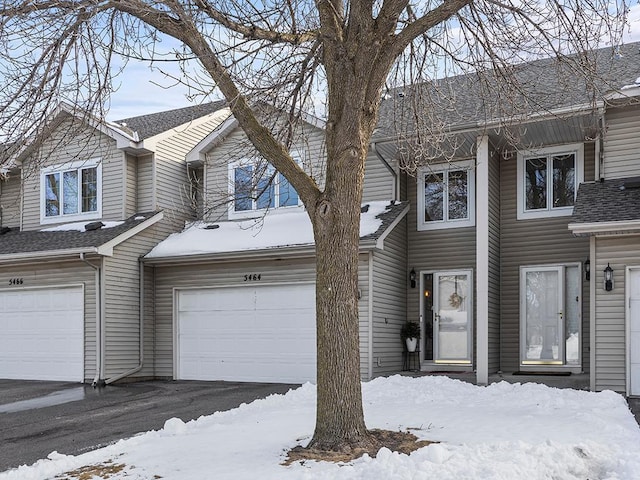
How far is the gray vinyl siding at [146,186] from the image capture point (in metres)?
14.8

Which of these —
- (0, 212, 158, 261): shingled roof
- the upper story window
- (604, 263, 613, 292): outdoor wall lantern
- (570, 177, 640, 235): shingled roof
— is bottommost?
(604, 263, 613, 292): outdoor wall lantern

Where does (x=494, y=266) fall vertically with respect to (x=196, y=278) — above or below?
above

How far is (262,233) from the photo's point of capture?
1331 centimetres

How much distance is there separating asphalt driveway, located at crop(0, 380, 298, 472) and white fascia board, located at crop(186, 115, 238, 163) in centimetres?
510

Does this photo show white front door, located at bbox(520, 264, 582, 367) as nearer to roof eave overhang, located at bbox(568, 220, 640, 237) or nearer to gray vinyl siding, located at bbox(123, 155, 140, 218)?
roof eave overhang, located at bbox(568, 220, 640, 237)

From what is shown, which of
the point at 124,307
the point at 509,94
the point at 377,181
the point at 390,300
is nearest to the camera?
the point at 509,94

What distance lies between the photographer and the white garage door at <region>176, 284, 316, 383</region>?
12805 millimetres

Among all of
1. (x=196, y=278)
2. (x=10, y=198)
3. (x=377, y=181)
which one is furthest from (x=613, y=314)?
(x=10, y=198)

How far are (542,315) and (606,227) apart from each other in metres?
3.03

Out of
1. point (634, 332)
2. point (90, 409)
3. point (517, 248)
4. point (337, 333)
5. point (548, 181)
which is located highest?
point (548, 181)

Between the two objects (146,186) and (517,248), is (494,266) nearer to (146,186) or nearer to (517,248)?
(517,248)

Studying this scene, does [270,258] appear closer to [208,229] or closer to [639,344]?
[208,229]

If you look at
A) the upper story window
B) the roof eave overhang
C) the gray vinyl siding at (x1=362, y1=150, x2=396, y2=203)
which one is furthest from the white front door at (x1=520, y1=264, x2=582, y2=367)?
the upper story window

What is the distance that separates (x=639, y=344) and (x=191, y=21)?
802 cm
